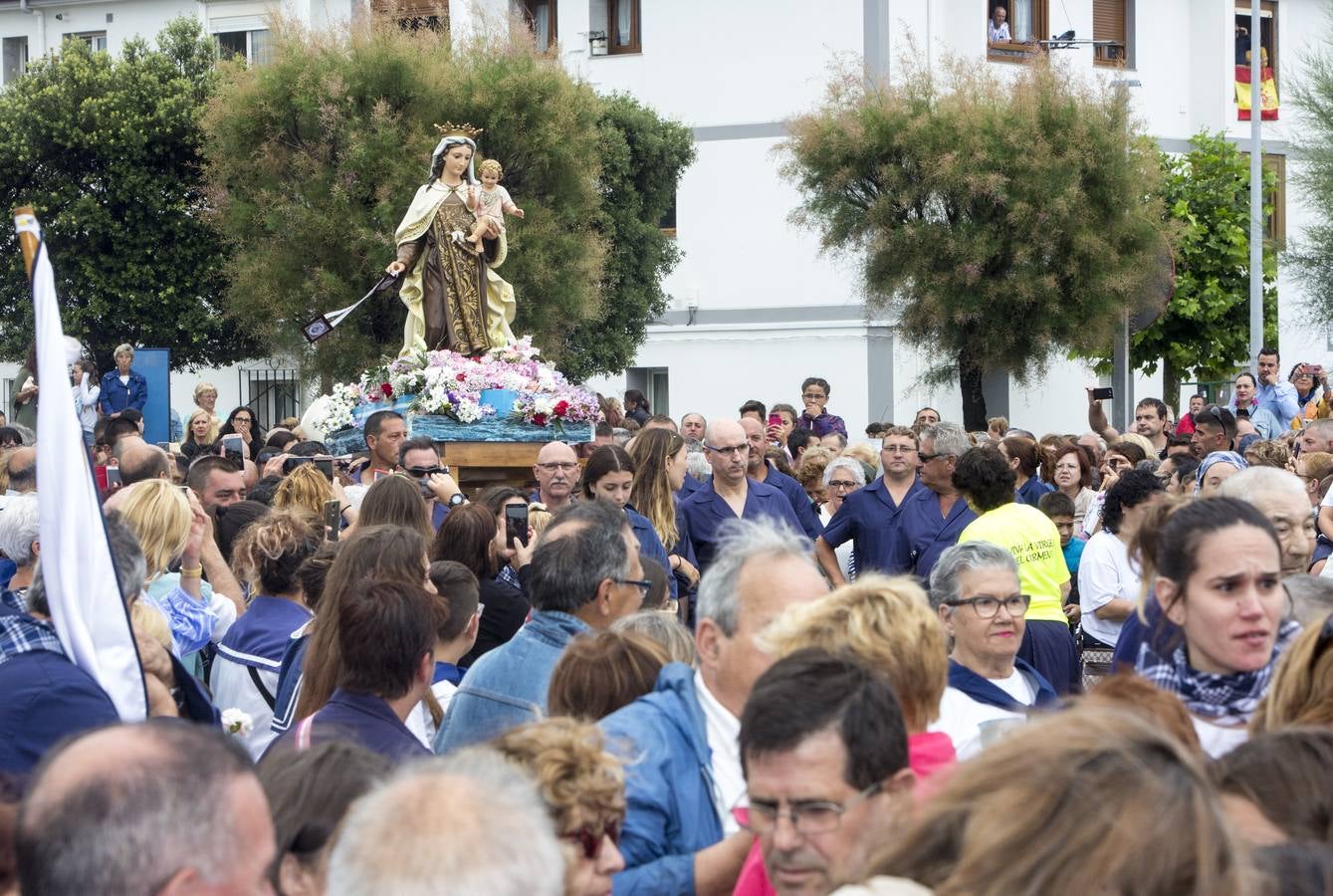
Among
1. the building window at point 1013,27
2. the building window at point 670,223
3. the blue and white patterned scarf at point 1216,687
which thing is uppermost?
the building window at point 1013,27

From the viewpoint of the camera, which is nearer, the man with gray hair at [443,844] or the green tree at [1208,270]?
the man with gray hair at [443,844]

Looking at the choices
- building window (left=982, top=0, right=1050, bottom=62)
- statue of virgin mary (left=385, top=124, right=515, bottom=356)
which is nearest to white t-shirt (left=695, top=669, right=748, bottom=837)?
statue of virgin mary (left=385, top=124, right=515, bottom=356)

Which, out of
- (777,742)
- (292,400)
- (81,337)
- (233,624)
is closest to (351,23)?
(81,337)

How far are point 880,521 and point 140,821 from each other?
666cm

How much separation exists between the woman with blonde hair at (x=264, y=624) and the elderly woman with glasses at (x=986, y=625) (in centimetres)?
213

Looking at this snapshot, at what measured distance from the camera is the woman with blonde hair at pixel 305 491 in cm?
833

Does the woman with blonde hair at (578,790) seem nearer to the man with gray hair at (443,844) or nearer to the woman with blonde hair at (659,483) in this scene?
the man with gray hair at (443,844)

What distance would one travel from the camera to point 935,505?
855 centimetres

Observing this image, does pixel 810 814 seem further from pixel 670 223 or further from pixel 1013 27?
pixel 1013 27

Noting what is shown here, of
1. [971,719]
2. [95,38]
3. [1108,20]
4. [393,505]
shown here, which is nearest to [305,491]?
[393,505]

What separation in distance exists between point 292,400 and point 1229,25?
19.4 metres

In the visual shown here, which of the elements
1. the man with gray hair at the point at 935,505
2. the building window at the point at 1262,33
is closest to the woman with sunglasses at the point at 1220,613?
the man with gray hair at the point at 935,505

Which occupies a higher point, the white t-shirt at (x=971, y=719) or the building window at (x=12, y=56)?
the building window at (x=12, y=56)

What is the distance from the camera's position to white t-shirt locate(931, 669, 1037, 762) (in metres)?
4.17
